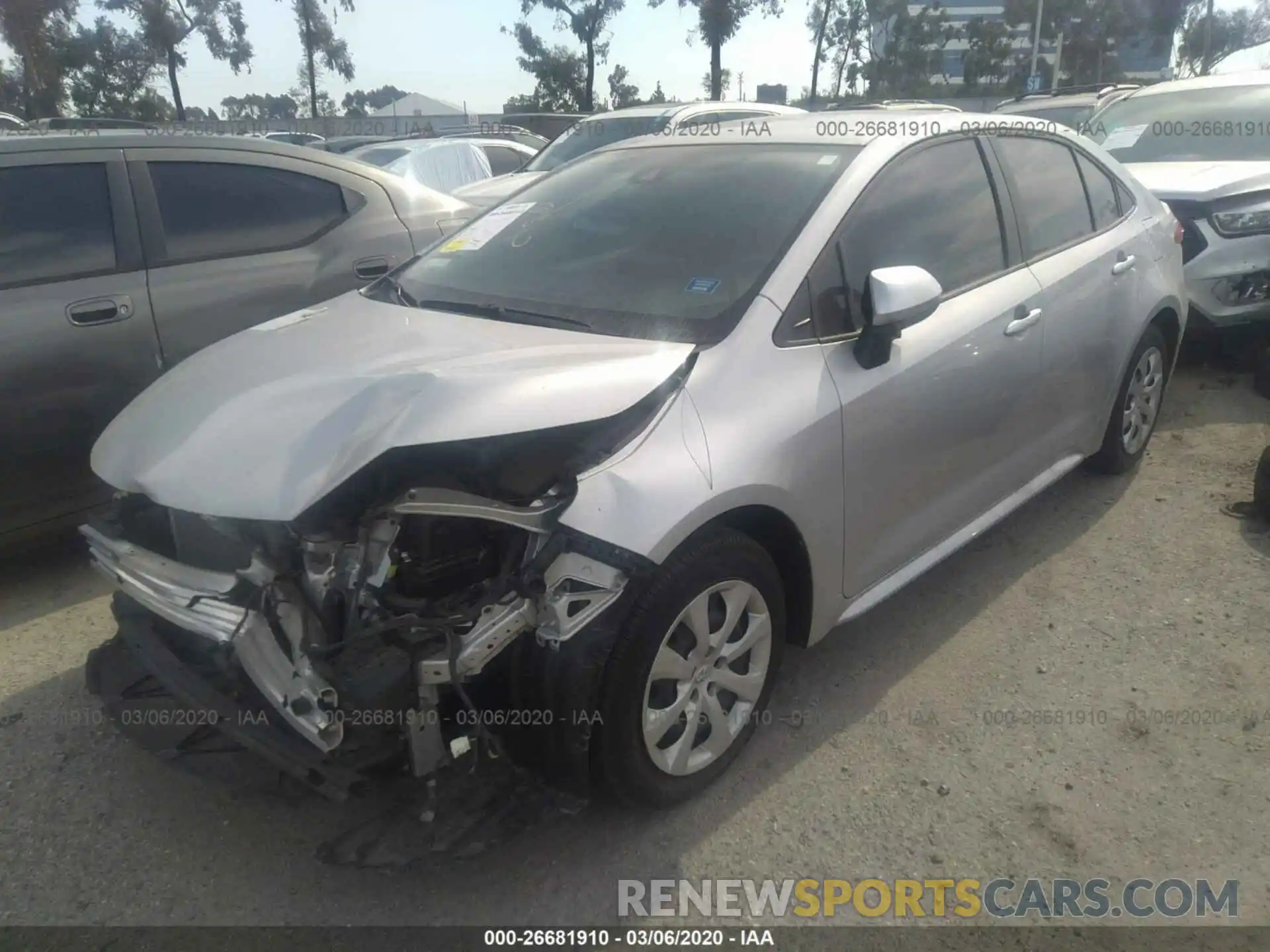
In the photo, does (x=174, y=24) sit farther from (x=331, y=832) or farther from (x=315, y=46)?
(x=331, y=832)

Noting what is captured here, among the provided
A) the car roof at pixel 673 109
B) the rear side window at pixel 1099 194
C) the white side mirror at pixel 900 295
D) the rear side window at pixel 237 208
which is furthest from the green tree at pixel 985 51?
the white side mirror at pixel 900 295

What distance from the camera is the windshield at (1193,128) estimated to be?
21.6ft

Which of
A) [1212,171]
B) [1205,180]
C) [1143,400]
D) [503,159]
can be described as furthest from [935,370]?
[503,159]

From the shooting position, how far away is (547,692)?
214 cm

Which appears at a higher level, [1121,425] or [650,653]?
[650,653]

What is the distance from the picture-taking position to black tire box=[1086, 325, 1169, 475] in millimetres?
4227

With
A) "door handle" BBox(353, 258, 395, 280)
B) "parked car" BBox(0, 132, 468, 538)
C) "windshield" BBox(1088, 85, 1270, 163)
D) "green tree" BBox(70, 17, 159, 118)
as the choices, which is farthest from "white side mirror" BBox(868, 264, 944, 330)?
"green tree" BBox(70, 17, 159, 118)

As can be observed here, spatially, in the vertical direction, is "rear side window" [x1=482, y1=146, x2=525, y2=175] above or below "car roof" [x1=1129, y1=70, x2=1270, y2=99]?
below

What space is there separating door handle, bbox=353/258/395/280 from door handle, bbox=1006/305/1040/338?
110 inches

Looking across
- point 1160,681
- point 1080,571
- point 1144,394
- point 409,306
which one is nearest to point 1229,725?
point 1160,681

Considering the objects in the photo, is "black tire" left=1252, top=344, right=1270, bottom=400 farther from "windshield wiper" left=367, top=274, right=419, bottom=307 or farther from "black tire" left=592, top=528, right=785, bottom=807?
"windshield wiper" left=367, top=274, right=419, bottom=307

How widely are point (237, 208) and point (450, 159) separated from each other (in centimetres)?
694

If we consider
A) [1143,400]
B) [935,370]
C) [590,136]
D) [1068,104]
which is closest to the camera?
[935,370]

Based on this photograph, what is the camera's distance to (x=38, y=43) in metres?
31.8
